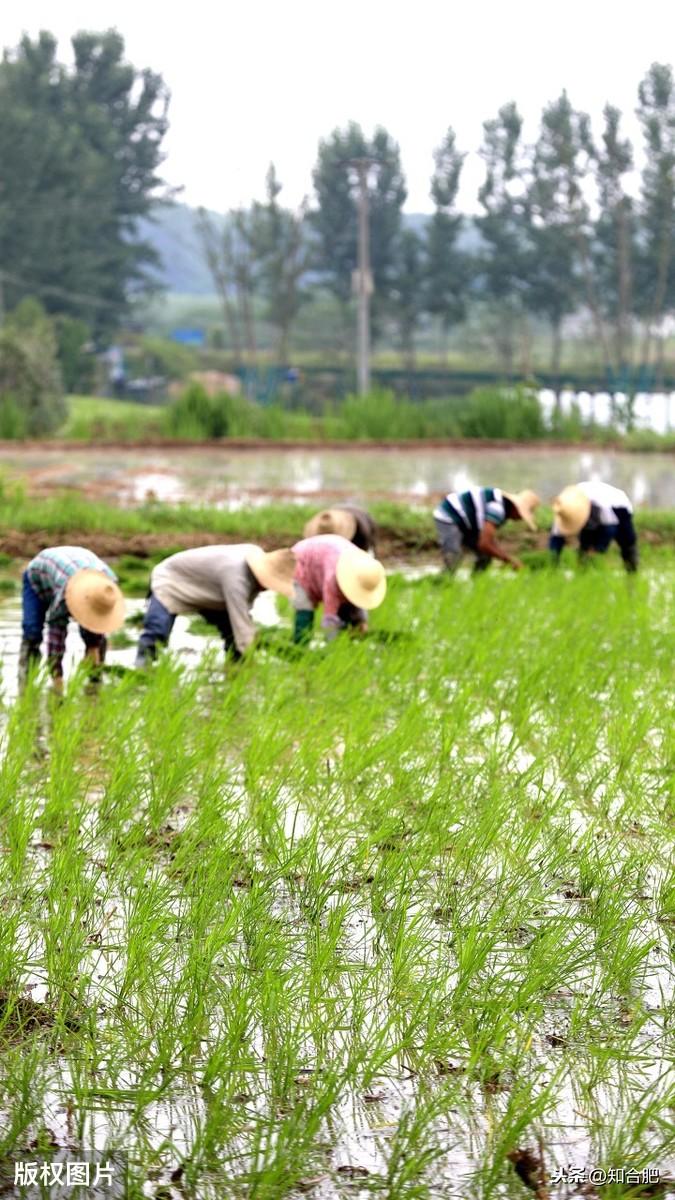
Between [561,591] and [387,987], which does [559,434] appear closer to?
[561,591]

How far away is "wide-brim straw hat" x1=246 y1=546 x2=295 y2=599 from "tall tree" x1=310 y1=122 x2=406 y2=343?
4425 centimetres

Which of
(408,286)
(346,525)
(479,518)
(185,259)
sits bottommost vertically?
(346,525)

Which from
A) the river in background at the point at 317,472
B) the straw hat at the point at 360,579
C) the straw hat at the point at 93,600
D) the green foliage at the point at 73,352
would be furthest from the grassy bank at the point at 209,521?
the green foliage at the point at 73,352

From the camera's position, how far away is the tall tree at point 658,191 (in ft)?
142

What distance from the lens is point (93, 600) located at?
6184 mm

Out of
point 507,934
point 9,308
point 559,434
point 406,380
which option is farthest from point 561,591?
point 406,380

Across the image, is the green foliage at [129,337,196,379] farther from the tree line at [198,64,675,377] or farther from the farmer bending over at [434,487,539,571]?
the farmer bending over at [434,487,539,571]

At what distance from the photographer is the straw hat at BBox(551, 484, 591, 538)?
951cm

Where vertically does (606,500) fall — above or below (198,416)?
below

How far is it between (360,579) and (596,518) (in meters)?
3.36

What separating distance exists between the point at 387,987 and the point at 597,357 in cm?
5776

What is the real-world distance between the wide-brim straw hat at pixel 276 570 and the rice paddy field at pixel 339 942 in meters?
0.39

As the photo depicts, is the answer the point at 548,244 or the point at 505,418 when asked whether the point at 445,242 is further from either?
the point at 505,418

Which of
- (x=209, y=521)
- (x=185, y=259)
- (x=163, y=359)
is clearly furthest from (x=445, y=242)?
(x=185, y=259)
